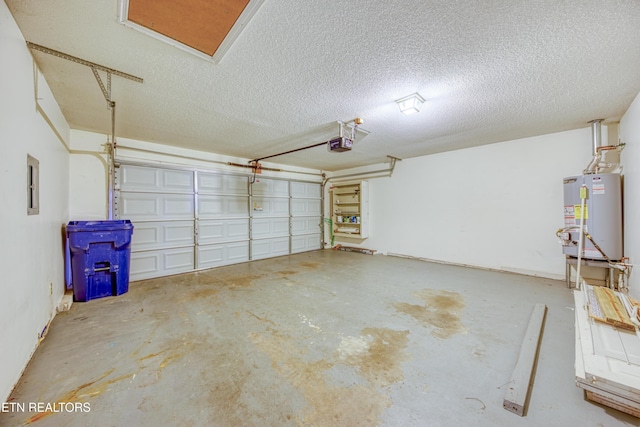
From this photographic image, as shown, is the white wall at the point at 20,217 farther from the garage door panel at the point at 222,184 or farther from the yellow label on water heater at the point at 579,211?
the yellow label on water heater at the point at 579,211

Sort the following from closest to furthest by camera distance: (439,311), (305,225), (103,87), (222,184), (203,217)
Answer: (103,87) < (439,311) < (203,217) < (222,184) < (305,225)

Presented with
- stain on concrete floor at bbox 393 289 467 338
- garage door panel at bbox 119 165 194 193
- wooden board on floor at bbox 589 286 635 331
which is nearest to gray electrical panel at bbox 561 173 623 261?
wooden board on floor at bbox 589 286 635 331

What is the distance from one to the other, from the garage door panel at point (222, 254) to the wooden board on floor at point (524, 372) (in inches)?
186

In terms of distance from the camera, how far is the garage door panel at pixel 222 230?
15.2 ft

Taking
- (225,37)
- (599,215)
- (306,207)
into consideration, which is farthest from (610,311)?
(306,207)

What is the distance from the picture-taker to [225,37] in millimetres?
1589

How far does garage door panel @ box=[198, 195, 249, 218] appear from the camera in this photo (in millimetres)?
4637

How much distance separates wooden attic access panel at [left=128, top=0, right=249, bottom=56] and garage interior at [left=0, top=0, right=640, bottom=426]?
0.05 feet

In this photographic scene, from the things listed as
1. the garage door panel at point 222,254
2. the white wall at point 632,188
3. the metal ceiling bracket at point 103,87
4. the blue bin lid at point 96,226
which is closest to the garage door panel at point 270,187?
the garage door panel at point 222,254

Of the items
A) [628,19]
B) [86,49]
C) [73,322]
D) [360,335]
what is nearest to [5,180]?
[86,49]

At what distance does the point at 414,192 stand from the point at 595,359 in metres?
4.25

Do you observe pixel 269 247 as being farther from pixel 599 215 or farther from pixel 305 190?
pixel 599 215

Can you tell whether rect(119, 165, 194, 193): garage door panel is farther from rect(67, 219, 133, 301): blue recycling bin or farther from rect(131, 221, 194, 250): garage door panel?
rect(67, 219, 133, 301): blue recycling bin

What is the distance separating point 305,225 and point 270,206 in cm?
125
